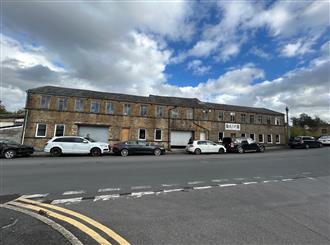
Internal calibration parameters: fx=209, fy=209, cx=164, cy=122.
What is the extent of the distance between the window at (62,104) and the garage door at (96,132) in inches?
123

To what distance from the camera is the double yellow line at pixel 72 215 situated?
332cm

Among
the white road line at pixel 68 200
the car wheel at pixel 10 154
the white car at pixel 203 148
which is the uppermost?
the white car at pixel 203 148

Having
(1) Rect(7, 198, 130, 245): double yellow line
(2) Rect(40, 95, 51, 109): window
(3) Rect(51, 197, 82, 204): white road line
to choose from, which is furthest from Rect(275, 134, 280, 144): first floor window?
(1) Rect(7, 198, 130, 245): double yellow line

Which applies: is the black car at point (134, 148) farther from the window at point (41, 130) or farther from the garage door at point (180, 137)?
the window at point (41, 130)

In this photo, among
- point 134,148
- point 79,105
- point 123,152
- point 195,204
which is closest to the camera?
point 195,204

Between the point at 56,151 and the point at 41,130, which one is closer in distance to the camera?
the point at 56,151

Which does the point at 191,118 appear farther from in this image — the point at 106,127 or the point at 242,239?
the point at 242,239

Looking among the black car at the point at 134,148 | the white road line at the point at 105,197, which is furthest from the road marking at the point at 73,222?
the black car at the point at 134,148

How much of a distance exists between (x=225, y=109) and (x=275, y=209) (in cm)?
2952

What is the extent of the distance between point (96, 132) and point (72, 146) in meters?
8.50

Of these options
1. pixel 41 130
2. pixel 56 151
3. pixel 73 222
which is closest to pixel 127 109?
pixel 41 130

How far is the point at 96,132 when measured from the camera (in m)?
26.8

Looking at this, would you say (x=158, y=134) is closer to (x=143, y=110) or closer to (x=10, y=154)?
(x=143, y=110)

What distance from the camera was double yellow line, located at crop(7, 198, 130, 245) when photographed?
131 inches
